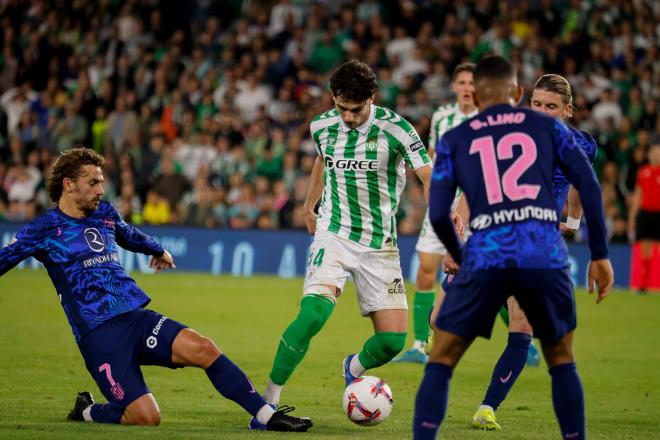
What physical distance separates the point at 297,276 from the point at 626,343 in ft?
27.7

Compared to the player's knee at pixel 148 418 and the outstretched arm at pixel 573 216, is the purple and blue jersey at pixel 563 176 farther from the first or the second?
the player's knee at pixel 148 418

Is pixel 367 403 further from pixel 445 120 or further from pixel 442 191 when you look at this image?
pixel 445 120

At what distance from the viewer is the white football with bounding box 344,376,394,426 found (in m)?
7.46

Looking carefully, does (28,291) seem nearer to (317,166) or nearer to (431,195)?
(317,166)

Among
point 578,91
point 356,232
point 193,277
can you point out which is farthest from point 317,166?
point 578,91

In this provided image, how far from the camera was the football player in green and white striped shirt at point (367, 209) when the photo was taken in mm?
7855

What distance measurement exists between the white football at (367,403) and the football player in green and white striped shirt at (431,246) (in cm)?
321

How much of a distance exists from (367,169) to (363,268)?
2.26 ft

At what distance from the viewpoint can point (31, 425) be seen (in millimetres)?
7117

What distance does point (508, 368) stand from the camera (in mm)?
7582

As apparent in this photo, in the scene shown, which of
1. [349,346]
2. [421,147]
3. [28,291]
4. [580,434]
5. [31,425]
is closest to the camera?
[580,434]

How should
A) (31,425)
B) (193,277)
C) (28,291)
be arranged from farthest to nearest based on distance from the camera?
(193,277)
(28,291)
(31,425)

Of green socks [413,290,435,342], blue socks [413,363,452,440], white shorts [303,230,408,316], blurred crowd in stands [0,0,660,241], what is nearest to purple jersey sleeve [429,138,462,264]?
blue socks [413,363,452,440]

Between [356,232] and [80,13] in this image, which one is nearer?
[356,232]
